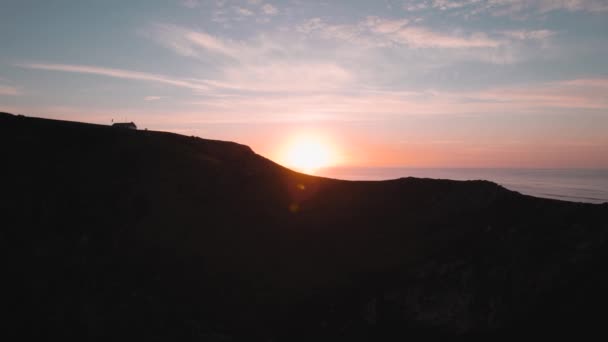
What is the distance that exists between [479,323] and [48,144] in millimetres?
40362

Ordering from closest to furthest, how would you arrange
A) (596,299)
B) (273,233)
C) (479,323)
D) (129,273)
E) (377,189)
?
(596,299)
(479,323)
(129,273)
(273,233)
(377,189)

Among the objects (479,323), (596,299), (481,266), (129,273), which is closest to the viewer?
(596,299)

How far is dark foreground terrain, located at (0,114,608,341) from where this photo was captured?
70.5 feet

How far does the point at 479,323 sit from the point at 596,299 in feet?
20.1

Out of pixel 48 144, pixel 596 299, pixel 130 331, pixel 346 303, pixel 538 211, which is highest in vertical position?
pixel 48 144

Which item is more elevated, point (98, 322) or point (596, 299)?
point (596, 299)

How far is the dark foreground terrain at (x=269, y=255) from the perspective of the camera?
21.5 metres

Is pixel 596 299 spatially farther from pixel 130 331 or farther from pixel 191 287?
pixel 130 331

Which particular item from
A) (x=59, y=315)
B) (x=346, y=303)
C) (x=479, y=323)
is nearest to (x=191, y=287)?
(x=59, y=315)

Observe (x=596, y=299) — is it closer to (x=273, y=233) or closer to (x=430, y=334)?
(x=430, y=334)

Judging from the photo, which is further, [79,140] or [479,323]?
[79,140]

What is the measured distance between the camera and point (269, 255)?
28.5 m

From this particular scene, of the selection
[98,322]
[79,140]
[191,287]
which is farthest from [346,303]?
[79,140]

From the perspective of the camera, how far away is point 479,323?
857 inches
